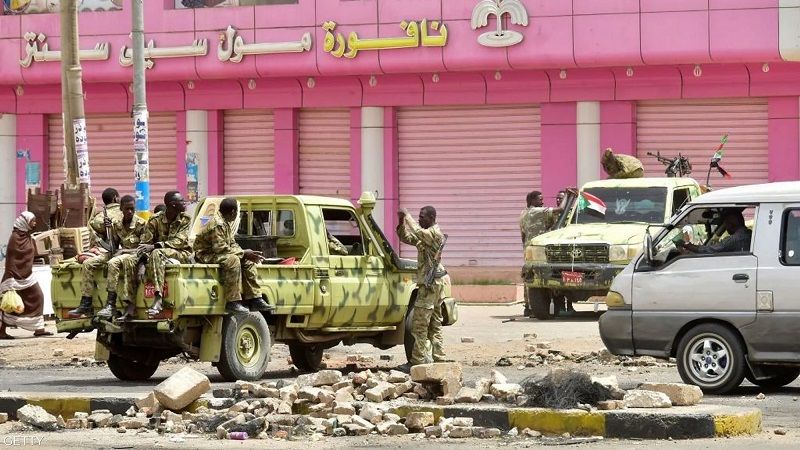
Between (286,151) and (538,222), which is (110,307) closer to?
(538,222)

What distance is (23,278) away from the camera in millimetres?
22297

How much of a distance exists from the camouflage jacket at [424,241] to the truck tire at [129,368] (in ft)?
8.82

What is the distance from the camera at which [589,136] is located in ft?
101

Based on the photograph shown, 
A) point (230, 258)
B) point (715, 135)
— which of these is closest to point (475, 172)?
point (715, 135)

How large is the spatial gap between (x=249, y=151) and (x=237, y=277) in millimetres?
18699

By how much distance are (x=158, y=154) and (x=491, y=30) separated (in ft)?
26.4

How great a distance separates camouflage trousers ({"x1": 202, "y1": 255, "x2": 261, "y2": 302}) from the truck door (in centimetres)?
343

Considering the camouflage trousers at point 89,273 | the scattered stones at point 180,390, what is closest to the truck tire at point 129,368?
the camouflage trousers at point 89,273

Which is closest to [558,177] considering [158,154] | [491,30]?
[491,30]

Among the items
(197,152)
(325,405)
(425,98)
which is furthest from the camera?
(197,152)

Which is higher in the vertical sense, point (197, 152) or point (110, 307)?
point (197, 152)

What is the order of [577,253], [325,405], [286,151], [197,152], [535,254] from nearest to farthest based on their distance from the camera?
[325,405] < [577,253] < [535,254] < [286,151] < [197,152]

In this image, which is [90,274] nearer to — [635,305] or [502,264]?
[635,305]

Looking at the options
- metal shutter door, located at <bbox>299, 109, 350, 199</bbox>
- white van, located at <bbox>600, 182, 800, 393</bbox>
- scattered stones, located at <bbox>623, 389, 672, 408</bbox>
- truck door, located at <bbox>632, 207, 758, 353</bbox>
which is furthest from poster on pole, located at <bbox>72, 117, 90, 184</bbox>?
scattered stones, located at <bbox>623, 389, 672, 408</bbox>
